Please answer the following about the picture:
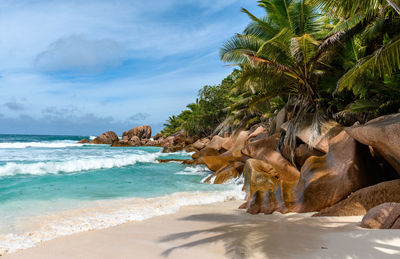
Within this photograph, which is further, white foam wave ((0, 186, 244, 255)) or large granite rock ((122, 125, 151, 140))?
large granite rock ((122, 125, 151, 140))

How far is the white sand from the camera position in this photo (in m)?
2.94

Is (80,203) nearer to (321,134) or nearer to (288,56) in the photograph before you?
(321,134)

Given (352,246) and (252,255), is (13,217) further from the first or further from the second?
(352,246)

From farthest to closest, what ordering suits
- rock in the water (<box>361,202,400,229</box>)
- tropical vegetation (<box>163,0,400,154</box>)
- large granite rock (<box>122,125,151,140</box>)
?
large granite rock (<box>122,125,151,140</box>)
tropical vegetation (<box>163,0,400,154</box>)
rock in the water (<box>361,202,400,229</box>)

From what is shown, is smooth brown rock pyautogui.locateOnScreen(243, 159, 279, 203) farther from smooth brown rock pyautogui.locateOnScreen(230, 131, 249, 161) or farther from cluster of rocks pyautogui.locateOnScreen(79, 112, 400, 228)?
smooth brown rock pyautogui.locateOnScreen(230, 131, 249, 161)

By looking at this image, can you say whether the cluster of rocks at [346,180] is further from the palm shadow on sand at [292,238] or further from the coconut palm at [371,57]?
the coconut palm at [371,57]

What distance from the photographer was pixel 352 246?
114 inches

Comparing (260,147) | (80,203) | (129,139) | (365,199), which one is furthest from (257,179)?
(129,139)

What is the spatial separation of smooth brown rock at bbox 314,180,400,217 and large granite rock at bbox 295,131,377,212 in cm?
→ 41

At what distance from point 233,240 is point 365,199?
267 centimetres

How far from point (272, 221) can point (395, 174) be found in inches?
122

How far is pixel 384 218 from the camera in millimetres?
3445

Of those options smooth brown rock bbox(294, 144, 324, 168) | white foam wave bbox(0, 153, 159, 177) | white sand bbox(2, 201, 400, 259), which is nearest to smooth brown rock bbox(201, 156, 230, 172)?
smooth brown rock bbox(294, 144, 324, 168)

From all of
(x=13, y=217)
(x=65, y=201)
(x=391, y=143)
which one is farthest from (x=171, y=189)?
(x=391, y=143)
